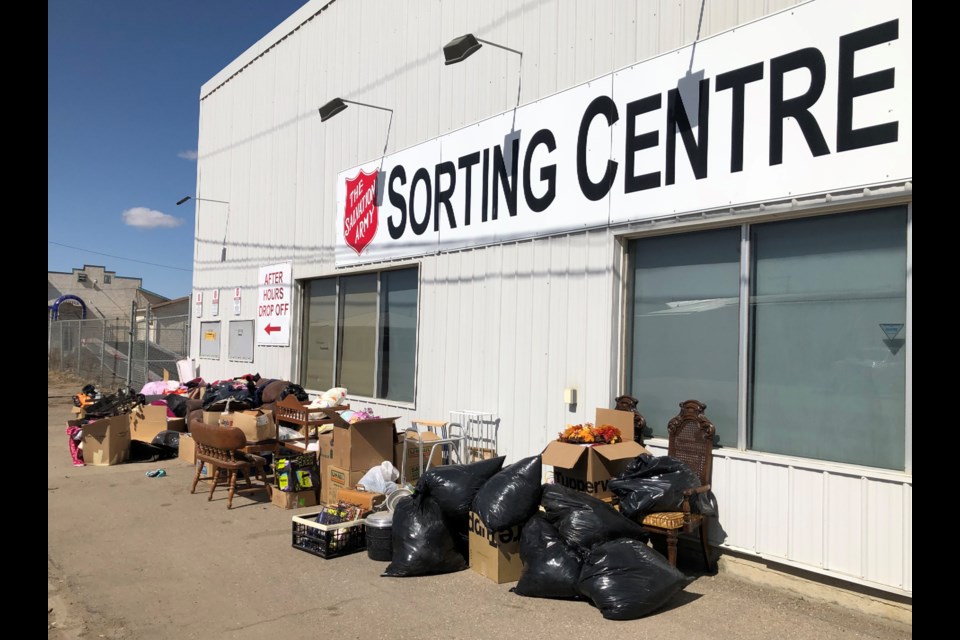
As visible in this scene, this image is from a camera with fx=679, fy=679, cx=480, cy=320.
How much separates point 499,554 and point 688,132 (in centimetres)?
372

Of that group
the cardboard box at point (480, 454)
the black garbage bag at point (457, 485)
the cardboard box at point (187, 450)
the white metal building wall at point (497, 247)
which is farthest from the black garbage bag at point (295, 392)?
the black garbage bag at point (457, 485)

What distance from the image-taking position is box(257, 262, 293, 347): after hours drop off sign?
38.5ft

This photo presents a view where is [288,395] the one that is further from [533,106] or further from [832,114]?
[832,114]

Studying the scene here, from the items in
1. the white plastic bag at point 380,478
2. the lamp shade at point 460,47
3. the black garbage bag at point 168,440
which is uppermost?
the lamp shade at point 460,47

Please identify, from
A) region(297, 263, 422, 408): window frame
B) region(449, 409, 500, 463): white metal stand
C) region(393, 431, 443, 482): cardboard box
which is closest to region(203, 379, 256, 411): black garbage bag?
region(297, 263, 422, 408): window frame

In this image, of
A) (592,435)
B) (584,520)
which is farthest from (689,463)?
(584,520)

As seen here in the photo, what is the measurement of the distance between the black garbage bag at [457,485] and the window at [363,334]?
3397mm

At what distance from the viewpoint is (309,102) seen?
1155 centimetres

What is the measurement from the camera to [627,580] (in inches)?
174

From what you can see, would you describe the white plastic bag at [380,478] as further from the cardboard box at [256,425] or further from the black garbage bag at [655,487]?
the black garbage bag at [655,487]

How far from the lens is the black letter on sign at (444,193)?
8.20m
